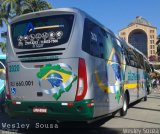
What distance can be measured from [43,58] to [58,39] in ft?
2.07

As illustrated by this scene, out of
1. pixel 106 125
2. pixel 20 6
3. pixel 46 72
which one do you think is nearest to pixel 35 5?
pixel 20 6

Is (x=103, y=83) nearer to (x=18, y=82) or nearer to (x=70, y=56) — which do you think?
(x=70, y=56)

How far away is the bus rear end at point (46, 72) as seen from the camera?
8.35 metres

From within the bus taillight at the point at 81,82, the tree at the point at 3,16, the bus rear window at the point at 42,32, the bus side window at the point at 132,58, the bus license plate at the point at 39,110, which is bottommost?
the bus license plate at the point at 39,110

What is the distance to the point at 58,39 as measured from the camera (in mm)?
8703

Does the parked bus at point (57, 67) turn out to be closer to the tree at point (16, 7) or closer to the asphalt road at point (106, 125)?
the asphalt road at point (106, 125)

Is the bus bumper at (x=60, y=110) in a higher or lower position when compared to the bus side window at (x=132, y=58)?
lower

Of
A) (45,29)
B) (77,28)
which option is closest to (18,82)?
(45,29)

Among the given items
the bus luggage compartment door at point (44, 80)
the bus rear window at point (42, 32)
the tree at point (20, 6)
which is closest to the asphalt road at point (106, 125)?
the bus luggage compartment door at point (44, 80)

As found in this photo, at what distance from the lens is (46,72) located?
8688 mm

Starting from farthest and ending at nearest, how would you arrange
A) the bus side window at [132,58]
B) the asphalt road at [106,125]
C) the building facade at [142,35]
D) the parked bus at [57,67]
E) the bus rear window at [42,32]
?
the building facade at [142,35]
the bus side window at [132,58]
the asphalt road at [106,125]
the bus rear window at [42,32]
the parked bus at [57,67]

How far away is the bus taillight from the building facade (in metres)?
151

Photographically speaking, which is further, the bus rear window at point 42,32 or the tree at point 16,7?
the tree at point 16,7

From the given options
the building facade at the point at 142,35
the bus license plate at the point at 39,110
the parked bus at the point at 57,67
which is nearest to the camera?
the parked bus at the point at 57,67
